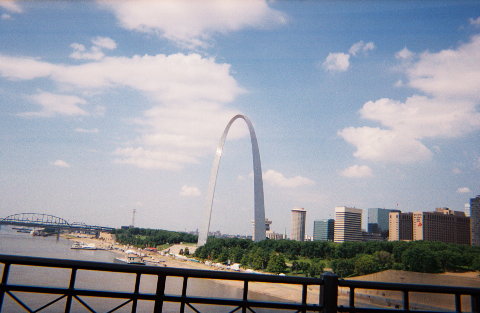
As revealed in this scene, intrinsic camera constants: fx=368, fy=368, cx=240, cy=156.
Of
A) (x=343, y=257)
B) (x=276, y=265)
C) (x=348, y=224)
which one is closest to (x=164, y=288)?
(x=276, y=265)

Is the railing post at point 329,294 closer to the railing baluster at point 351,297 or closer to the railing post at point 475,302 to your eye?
the railing baluster at point 351,297

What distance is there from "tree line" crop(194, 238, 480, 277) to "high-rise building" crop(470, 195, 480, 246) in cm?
7147

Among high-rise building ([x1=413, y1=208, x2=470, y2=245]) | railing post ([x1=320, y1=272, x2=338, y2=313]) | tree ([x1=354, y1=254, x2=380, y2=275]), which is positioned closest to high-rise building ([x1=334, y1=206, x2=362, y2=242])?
high-rise building ([x1=413, y1=208, x2=470, y2=245])

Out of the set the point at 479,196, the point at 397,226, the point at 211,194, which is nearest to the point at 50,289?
the point at 211,194

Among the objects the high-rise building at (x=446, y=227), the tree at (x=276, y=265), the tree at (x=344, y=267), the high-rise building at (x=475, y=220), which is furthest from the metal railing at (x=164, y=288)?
the high-rise building at (x=446, y=227)

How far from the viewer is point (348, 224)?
18850cm

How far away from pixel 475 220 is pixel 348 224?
6176cm

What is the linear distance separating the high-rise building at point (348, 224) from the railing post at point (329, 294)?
629 feet

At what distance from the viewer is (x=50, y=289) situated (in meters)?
3.29

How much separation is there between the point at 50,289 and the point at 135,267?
749mm

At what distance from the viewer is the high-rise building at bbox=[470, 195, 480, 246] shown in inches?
5248

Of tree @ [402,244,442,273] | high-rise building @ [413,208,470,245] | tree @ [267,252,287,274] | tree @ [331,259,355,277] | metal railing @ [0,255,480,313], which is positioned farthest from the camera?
high-rise building @ [413,208,470,245]

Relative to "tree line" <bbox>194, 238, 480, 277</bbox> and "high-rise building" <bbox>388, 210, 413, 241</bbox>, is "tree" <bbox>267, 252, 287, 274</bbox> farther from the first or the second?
"high-rise building" <bbox>388, 210, 413, 241</bbox>

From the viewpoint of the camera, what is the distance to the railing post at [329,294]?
143 inches
